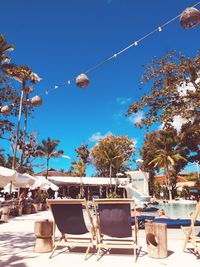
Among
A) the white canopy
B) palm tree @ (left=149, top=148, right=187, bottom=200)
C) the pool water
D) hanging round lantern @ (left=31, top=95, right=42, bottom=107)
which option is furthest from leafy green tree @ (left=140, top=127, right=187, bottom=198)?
hanging round lantern @ (left=31, top=95, right=42, bottom=107)

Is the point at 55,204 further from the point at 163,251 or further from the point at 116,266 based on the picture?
the point at 163,251

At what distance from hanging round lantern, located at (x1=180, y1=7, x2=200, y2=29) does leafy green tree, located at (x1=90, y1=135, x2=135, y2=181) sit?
3543cm

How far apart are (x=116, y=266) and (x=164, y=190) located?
1395 inches

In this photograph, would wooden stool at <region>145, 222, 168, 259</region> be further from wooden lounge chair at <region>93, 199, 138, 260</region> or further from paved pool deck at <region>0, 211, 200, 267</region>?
wooden lounge chair at <region>93, 199, 138, 260</region>

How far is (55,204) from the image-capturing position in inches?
200

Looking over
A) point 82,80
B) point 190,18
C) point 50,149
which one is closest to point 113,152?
point 50,149

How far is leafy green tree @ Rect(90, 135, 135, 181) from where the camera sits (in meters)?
41.4

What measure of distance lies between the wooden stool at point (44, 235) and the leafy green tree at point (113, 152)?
3562 centimetres

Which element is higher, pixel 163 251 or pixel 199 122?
pixel 199 122

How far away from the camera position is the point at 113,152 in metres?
41.3

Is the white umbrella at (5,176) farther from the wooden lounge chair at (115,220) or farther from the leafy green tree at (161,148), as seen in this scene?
the leafy green tree at (161,148)

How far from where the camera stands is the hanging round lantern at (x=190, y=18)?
A: 5457mm

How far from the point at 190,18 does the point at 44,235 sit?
511cm

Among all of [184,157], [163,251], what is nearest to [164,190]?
[184,157]
